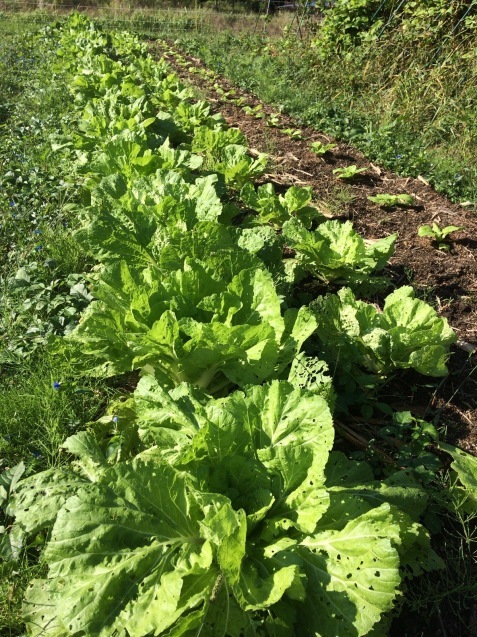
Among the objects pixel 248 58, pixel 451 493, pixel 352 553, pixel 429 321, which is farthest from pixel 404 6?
pixel 352 553

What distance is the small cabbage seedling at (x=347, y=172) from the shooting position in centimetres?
473

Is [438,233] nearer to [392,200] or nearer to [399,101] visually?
[392,200]

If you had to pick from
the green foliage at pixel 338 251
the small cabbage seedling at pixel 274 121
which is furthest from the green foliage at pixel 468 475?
the small cabbage seedling at pixel 274 121

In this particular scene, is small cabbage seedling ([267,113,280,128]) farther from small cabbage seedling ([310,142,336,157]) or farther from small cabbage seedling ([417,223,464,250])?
small cabbage seedling ([417,223,464,250])

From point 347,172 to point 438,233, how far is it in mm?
1372

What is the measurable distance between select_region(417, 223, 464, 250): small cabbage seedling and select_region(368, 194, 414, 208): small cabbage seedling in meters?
0.58

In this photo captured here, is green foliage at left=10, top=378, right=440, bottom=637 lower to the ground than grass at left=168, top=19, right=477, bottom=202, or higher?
lower

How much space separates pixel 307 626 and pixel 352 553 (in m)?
0.26

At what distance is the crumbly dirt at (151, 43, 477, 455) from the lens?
2.56 m

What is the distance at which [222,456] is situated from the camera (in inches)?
64.9

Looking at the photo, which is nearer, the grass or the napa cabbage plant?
the napa cabbage plant

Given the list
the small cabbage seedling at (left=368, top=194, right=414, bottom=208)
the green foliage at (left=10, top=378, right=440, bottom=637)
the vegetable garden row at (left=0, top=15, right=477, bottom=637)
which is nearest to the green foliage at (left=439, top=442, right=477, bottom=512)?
the vegetable garden row at (left=0, top=15, right=477, bottom=637)

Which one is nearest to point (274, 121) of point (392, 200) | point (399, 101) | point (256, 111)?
point (256, 111)

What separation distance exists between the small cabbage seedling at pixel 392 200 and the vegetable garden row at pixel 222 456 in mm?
1391
